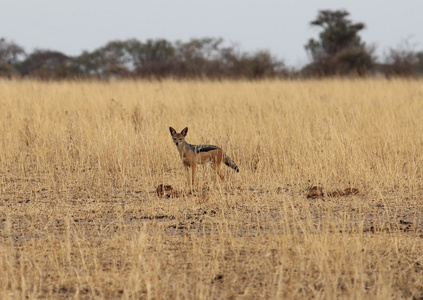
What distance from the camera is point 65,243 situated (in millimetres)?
4137

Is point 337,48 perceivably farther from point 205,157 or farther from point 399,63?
point 205,157

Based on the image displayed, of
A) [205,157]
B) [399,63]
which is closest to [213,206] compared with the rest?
[205,157]

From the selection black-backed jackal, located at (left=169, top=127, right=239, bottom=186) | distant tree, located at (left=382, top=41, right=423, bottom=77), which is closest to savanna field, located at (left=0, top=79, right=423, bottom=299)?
black-backed jackal, located at (left=169, top=127, right=239, bottom=186)

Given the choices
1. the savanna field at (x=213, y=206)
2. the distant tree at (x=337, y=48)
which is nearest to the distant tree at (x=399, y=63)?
the distant tree at (x=337, y=48)

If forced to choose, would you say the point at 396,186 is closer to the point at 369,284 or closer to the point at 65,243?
the point at 369,284

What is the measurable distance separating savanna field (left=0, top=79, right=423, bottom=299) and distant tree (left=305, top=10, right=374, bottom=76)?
15844 millimetres

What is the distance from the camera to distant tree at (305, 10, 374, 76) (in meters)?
27.5

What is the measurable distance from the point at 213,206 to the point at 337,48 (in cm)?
2779

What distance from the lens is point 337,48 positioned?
3212cm

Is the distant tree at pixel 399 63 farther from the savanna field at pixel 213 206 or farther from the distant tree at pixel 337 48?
the savanna field at pixel 213 206

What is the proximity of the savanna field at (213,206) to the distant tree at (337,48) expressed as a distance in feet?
52.0

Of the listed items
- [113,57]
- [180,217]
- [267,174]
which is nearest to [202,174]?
[267,174]

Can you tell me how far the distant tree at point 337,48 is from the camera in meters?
→ 27.5

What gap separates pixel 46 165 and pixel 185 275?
4372 mm
